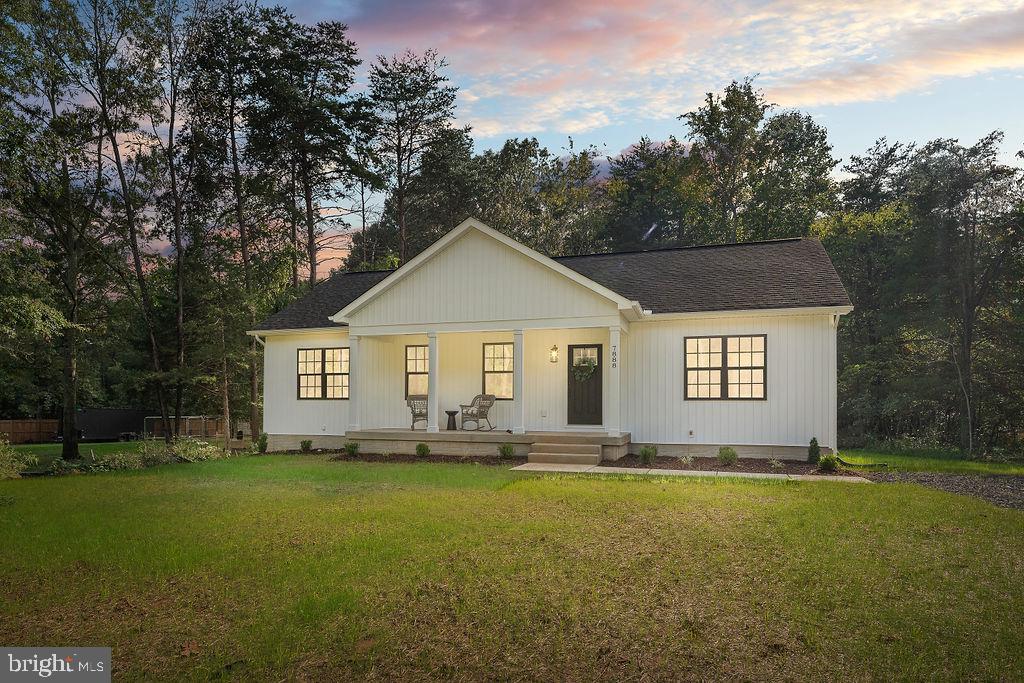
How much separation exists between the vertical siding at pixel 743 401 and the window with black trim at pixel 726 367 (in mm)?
137

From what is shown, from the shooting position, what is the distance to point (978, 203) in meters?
24.2

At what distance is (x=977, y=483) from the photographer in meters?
13.0

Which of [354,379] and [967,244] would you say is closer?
[354,379]

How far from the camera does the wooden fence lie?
28.3 meters

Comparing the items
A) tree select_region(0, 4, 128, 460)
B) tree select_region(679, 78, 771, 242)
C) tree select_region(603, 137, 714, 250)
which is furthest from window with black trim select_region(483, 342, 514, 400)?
tree select_region(603, 137, 714, 250)

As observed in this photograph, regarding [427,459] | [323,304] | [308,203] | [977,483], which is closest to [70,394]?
[323,304]

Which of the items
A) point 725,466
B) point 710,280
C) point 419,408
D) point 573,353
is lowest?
point 725,466

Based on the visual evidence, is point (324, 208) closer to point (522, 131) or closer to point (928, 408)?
point (522, 131)

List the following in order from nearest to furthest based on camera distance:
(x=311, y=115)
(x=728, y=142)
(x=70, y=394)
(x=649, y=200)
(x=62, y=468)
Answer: (x=62, y=468), (x=70, y=394), (x=311, y=115), (x=728, y=142), (x=649, y=200)

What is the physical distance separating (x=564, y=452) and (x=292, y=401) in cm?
862

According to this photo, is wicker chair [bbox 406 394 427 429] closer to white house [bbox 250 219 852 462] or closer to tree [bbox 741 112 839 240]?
white house [bbox 250 219 852 462]

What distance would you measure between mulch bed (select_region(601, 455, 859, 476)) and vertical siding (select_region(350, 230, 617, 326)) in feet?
11.1

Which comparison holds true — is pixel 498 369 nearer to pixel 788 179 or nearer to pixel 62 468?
pixel 62 468

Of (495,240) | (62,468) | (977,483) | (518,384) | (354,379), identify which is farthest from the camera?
(354,379)
